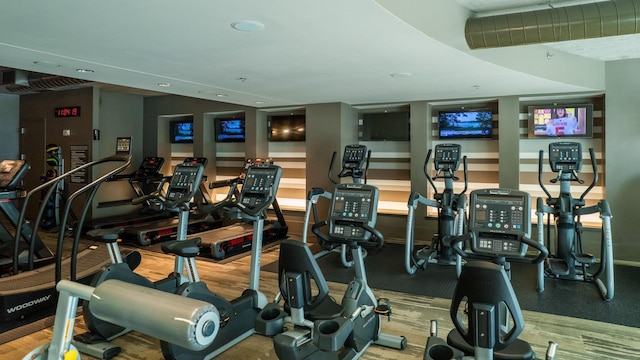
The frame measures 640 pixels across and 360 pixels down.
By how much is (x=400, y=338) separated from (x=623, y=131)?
15.1 feet

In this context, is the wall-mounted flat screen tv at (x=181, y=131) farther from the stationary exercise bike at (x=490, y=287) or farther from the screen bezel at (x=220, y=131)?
the stationary exercise bike at (x=490, y=287)

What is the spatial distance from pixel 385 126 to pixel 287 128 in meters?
1.84

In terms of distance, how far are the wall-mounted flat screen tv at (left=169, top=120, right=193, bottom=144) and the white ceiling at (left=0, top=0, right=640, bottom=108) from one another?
9.46 ft

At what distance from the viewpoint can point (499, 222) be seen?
2848mm

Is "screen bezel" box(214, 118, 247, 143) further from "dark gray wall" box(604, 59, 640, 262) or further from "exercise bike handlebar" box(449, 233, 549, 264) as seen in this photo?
"dark gray wall" box(604, 59, 640, 262)

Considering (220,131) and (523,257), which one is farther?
(220,131)

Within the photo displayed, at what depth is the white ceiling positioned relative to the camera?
2.62m

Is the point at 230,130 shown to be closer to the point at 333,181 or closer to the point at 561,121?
the point at 333,181

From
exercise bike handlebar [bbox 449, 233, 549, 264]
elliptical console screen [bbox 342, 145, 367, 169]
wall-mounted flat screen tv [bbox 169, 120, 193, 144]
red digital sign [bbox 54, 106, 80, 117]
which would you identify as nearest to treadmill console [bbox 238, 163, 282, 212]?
exercise bike handlebar [bbox 449, 233, 549, 264]

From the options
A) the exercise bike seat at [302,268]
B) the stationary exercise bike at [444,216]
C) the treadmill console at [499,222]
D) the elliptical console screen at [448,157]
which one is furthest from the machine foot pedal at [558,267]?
the exercise bike seat at [302,268]

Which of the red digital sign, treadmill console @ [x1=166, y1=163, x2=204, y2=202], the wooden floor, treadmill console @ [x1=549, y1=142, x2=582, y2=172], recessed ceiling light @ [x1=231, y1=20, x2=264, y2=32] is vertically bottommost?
the wooden floor

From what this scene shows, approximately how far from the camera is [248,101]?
6.74 m

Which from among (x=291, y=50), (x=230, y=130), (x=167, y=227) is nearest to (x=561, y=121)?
(x=291, y=50)

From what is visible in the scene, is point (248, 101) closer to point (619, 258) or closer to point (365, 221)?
point (365, 221)
